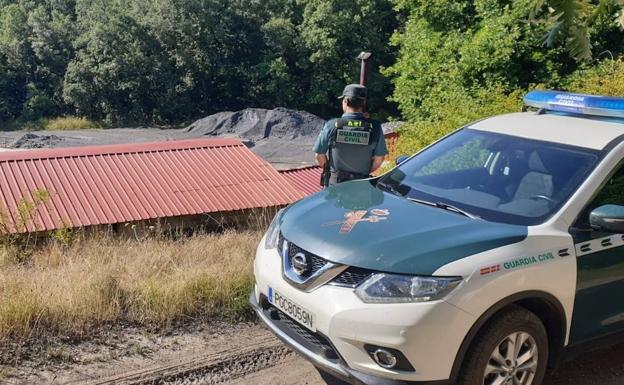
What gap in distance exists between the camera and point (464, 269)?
2852 millimetres

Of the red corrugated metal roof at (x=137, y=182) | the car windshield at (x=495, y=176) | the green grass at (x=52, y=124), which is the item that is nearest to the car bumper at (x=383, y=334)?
the car windshield at (x=495, y=176)

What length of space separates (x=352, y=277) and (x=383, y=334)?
1.05 ft

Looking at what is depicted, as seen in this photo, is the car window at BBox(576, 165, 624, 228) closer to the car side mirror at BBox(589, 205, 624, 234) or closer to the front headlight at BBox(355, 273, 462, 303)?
the car side mirror at BBox(589, 205, 624, 234)

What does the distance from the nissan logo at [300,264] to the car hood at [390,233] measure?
0.05 m

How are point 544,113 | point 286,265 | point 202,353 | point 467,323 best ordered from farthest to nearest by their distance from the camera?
point 544,113
point 202,353
point 286,265
point 467,323

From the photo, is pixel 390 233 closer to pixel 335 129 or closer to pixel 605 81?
pixel 335 129

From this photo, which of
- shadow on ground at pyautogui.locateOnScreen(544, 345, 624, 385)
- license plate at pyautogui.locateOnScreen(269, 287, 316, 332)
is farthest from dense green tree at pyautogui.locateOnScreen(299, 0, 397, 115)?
license plate at pyautogui.locateOnScreen(269, 287, 316, 332)

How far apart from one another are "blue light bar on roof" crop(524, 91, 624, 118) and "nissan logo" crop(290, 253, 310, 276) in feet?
8.14

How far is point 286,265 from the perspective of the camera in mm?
3285

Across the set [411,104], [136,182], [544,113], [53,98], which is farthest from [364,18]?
[544,113]

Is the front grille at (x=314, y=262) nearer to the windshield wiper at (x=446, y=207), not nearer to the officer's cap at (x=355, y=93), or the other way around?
the windshield wiper at (x=446, y=207)

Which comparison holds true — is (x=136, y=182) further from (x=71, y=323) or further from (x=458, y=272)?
(x=458, y=272)

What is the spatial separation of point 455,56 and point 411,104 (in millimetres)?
1419

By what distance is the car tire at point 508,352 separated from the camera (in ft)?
9.65
